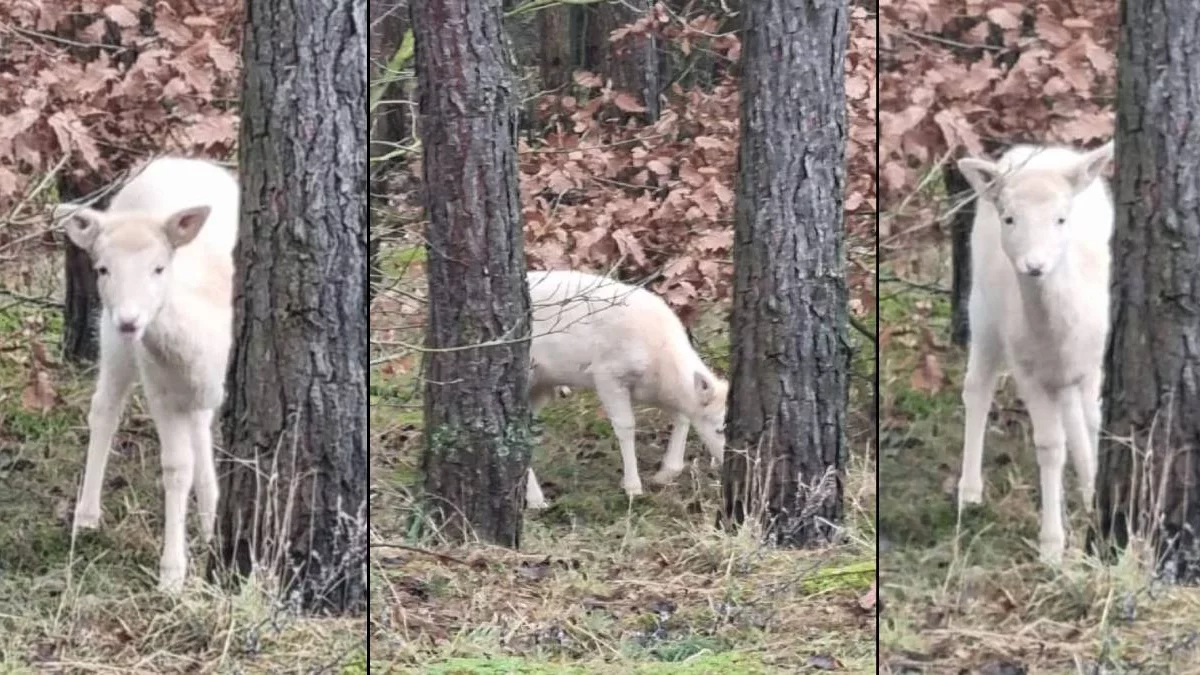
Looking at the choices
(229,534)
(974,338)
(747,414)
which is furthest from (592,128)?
(229,534)

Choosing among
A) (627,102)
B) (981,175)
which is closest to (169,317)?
(627,102)

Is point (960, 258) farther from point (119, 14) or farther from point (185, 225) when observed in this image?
point (119, 14)

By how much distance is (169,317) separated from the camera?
4754mm

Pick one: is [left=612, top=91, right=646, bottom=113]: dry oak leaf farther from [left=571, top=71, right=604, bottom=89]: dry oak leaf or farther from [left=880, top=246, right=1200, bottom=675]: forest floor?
[left=880, top=246, right=1200, bottom=675]: forest floor

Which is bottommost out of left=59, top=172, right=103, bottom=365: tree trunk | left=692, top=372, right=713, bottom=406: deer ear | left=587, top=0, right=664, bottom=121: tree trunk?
left=692, top=372, right=713, bottom=406: deer ear

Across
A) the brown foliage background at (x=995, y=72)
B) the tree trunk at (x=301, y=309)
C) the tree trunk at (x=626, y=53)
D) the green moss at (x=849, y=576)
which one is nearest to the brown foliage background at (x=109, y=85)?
the tree trunk at (x=301, y=309)

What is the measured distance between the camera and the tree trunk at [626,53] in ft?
16.7

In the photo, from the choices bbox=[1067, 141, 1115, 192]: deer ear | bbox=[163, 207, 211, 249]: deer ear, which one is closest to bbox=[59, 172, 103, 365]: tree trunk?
bbox=[163, 207, 211, 249]: deer ear

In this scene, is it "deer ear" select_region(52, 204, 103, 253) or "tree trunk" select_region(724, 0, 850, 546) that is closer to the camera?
"deer ear" select_region(52, 204, 103, 253)

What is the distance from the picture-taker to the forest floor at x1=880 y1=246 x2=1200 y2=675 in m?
4.65

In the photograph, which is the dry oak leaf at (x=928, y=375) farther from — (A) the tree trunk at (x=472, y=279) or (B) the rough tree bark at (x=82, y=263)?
(B) the rough tree bark at (x=82, y=263)

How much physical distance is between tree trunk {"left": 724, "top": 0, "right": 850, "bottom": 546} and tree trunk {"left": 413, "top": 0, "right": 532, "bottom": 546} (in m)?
0.76

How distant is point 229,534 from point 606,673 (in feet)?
4.41

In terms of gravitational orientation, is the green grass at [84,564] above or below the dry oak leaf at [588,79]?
below
